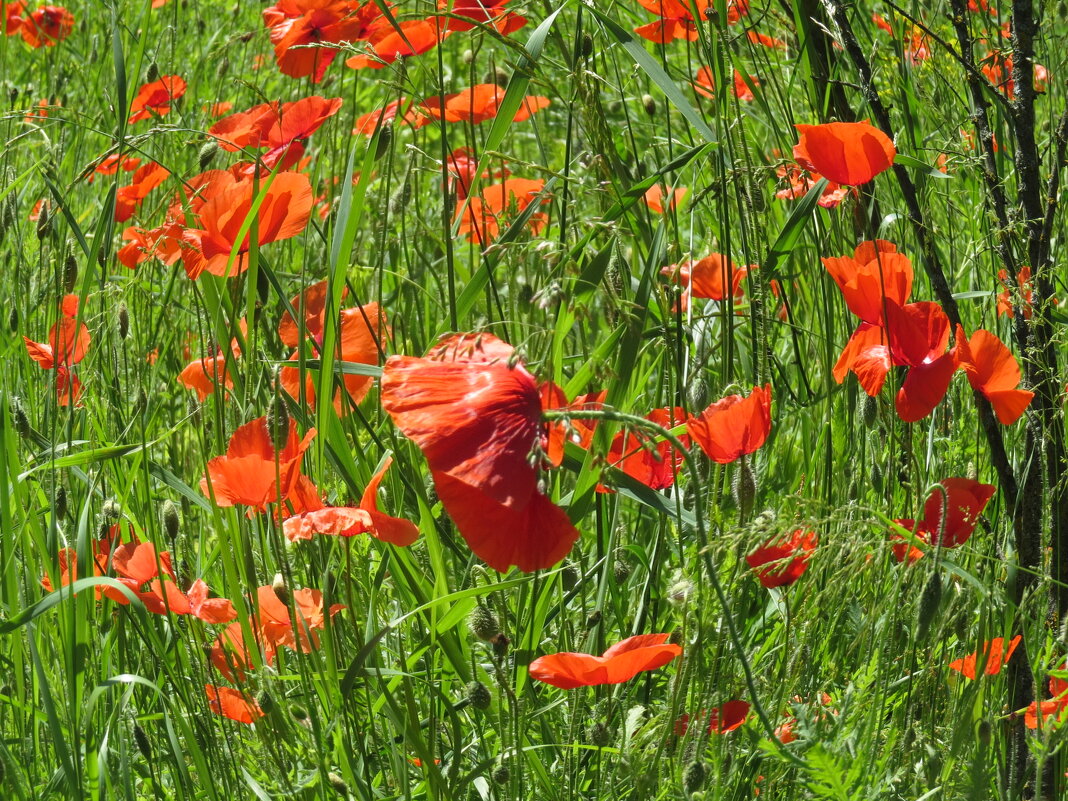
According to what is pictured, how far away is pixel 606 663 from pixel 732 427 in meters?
0.26

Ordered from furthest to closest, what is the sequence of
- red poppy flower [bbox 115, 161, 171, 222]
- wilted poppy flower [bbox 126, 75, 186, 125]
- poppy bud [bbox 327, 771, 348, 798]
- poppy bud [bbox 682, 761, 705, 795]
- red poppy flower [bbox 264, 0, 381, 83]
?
wilted poppy flower [bbox 126, 75, 186, 125]
red poppy flower [bbox 115, 161, 171, 222]
red poppy flower [bbox 264, 0, 381, 83]
poppy bud [bbox 327, 771, 348, 798]
poppy bud [bbox 682, 761, 705, 795]

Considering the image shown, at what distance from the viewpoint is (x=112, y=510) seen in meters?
1.43

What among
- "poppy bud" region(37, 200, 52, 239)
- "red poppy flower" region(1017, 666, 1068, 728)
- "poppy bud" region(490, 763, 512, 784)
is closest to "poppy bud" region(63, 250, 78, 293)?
"poppy bud" region(37, 200, 52, 239)

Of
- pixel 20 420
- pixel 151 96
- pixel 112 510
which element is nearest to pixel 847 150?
pixel 112 510

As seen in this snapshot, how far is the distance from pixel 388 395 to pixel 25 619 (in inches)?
15.3

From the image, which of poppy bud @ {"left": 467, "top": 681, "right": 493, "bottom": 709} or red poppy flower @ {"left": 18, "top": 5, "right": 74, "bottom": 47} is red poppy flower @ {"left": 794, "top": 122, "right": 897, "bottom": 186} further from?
red poppy flower @ {"left": 18, "top": 5, "right": 74, "bottom": 47}

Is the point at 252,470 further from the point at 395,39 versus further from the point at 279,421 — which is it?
the point at 395,39

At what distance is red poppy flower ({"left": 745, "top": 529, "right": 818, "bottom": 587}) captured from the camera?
1.13 m

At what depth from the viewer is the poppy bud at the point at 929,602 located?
1.00 meters

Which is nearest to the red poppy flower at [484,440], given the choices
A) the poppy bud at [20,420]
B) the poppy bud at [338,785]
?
the poppy bud at [338,785]

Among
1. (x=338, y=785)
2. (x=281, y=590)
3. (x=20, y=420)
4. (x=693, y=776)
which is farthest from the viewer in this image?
(x=20, y=420)

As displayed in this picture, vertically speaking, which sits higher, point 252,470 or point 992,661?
point 252,470

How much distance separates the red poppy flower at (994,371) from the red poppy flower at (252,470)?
67 centimetres

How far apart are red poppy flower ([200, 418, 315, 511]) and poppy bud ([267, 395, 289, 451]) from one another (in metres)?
0.01
